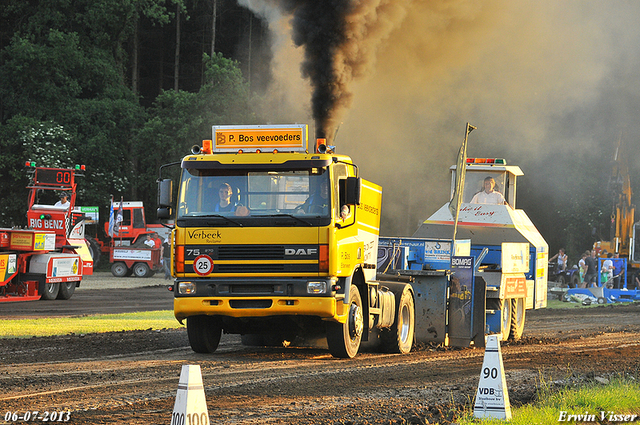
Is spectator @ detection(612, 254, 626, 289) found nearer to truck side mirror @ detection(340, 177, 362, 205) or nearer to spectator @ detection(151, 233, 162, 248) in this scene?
spectator @ detection(151, 233, 162, 248)

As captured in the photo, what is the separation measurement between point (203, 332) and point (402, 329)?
3.26 metres

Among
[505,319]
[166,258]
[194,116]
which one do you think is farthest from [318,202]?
[194,116]

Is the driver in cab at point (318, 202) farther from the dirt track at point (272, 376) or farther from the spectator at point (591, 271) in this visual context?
the spectator at point (591, 271)

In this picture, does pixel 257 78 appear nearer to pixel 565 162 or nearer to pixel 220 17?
pixel 220 17

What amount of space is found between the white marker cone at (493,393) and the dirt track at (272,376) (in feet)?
1.16

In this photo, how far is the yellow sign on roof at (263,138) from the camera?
11.4 metres

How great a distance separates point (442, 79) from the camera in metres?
29.1

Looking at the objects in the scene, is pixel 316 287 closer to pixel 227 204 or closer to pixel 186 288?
pixel 227 204

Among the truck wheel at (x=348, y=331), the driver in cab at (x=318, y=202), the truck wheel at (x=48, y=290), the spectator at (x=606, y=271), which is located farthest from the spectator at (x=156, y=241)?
the driver in cab at (x=318, y=202)

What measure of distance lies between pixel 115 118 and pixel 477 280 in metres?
36.6

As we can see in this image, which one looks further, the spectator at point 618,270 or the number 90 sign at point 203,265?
the spectator at point 618,270

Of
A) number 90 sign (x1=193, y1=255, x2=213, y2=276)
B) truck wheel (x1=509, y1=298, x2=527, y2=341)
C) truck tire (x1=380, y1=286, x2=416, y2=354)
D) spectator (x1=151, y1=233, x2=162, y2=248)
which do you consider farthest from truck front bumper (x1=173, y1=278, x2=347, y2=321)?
spectator (x1=151, y1=233, x2=162, y2=248)

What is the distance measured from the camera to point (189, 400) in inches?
195

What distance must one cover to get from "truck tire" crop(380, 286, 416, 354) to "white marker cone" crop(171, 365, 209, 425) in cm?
803
